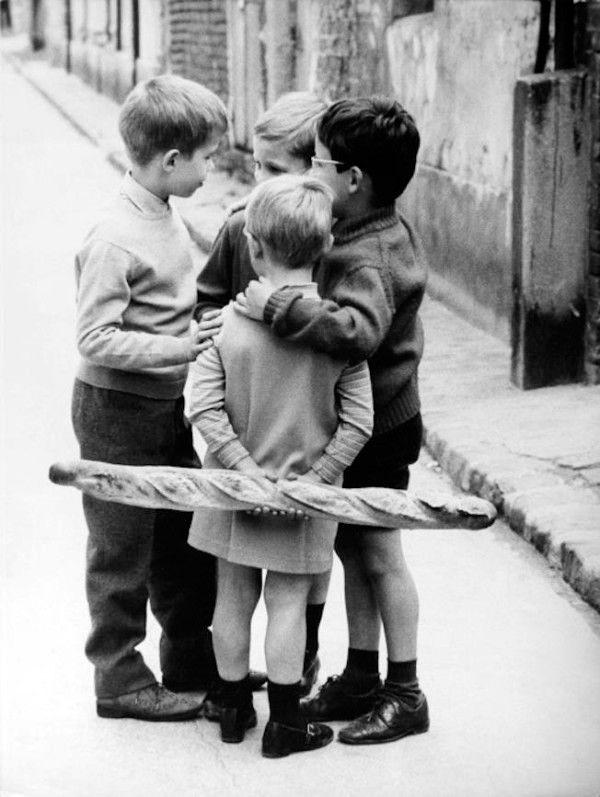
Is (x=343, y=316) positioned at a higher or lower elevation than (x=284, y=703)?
higher

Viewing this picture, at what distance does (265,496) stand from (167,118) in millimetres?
925

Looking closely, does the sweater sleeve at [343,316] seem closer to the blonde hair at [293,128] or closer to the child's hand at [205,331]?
the child's hand at [205,331]

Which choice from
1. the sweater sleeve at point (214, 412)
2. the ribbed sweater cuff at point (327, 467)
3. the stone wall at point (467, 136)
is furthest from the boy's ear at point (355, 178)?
the stone wall at point (467, 136)

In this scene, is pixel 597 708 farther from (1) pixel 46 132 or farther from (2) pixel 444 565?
(1) pixel 46 132

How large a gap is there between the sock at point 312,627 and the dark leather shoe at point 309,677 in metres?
0.02

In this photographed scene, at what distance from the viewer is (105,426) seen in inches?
150

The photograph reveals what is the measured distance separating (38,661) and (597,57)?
377 cm

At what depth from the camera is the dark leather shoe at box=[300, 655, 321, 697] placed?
4.08m

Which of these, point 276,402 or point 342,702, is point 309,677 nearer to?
point 342,702

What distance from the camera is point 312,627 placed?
13.3ft

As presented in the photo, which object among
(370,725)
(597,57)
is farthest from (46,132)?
(370,725)

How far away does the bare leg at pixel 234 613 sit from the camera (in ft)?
12.1

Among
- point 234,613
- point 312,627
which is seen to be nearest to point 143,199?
point 234,613

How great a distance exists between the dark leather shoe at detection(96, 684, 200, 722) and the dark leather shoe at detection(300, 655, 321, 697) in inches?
11.2
